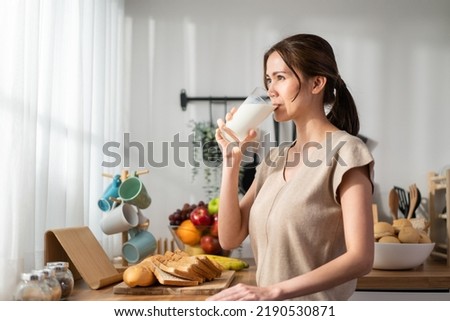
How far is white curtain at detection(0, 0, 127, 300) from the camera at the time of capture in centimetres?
149

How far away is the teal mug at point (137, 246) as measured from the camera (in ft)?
6.27

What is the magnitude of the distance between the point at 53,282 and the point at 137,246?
0.62 meters

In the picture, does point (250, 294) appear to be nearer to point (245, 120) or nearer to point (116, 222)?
point (245, 120)

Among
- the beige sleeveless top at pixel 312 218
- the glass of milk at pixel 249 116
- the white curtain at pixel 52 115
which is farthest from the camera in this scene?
the white curtain at pixel 52 115

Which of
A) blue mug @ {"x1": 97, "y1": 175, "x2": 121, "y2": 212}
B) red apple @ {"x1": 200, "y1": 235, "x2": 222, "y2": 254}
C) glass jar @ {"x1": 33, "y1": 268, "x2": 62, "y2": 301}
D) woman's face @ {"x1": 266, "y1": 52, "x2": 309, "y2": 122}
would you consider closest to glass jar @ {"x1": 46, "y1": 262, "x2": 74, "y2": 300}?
glass jar @ {"x1": 33, "y1": 268, "x2": 62, "y2": 301}

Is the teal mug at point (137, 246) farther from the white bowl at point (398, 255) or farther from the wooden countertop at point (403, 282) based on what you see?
the white bowl at point (398, 255)

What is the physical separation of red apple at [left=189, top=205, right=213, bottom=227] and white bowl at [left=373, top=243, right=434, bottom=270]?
0.63m

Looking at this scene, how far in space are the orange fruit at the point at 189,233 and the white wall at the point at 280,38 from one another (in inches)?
28.3

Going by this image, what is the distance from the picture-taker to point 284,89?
116 centimetres

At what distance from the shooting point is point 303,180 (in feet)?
3.68

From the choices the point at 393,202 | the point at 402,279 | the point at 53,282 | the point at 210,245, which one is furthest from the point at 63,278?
the point at 393,202

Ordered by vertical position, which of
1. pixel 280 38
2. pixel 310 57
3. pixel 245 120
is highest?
pixel 280 38

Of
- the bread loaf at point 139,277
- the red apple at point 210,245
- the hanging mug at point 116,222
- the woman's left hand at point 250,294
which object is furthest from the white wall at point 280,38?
the woman's left hand at point 250,294

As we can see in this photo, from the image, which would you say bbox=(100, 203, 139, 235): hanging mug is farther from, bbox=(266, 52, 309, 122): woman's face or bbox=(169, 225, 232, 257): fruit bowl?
bbox=(266, 52, 309, 122): woman's face
